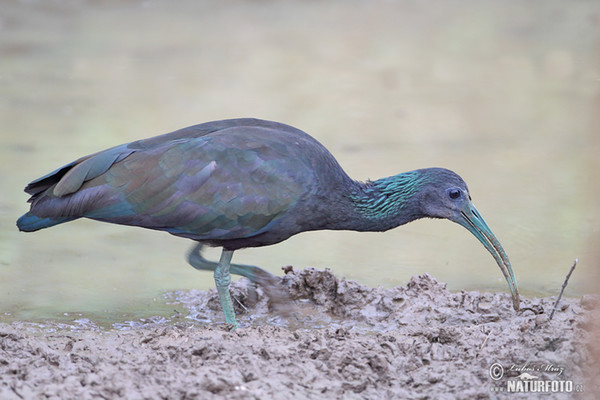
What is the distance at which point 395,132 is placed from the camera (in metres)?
9.89

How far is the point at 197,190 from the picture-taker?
18.1ft

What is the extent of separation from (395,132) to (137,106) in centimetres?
310

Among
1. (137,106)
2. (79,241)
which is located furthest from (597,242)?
(137,106)

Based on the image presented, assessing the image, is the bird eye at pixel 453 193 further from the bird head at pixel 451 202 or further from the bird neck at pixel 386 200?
the bird neck at pixel 386 200

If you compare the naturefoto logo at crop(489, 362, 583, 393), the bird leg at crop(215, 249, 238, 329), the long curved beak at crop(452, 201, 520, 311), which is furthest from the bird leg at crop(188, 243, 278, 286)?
the naturefoto logo at crop(489, 362, 583, 393)

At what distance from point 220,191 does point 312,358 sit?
1.35 metres

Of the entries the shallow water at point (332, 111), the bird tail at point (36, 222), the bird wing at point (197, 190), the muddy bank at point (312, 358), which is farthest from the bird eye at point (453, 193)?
the bird tail at point (36, 222)

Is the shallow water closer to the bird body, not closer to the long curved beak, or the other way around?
the long curved beak

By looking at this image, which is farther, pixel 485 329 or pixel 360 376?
pixel 485 329

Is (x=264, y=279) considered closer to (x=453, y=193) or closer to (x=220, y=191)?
(x=220, y=191)

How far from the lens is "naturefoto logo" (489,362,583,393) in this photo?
441 cm

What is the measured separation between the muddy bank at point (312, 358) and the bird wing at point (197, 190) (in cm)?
69

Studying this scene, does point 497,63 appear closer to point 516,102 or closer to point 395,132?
point 516,102

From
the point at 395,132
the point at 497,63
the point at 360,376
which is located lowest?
the point at 360,376
